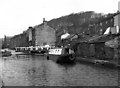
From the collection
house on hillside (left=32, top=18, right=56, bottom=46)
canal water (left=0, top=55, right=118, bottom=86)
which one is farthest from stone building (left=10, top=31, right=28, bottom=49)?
canal water (left=0, top=55, right=118, bottom=86)

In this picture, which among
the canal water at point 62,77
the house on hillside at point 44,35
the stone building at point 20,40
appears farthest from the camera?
the stone building at point 20,40

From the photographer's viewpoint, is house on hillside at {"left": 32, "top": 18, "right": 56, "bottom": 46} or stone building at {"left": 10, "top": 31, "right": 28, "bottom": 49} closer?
house on hillside at {"left": 32, "top": 18, "right": 56, "bottom": 46}

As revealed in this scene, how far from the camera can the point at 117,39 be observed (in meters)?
39.1

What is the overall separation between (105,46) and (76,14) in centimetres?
12494

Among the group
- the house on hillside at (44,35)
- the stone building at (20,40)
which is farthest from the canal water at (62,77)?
the stone building at (20,40)

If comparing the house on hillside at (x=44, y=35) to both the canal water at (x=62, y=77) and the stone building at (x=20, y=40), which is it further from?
the canal water at (x=62, y=77)

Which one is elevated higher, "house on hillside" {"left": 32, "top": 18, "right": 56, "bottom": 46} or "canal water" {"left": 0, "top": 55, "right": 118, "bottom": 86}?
"house on hillside" {"left": 32, "top": 18, "right": 56, "bottom": 46}

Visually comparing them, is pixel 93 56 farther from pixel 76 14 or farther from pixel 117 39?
pixel 76 14

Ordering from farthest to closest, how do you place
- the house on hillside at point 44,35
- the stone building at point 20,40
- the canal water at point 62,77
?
the stone building at point 20,40 < the house on hillside at point 44,35 < the canal water at point 62,77

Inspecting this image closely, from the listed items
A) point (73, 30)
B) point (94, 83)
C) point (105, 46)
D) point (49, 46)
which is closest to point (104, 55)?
point (105, 46)

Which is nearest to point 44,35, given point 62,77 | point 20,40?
point 20,40

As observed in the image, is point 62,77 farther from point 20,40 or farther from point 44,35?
point 20,40

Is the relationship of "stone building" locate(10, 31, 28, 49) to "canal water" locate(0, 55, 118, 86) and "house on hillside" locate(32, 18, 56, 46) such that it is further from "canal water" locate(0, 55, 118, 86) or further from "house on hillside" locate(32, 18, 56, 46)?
"canal water" locate(0, 55, 118, 86)

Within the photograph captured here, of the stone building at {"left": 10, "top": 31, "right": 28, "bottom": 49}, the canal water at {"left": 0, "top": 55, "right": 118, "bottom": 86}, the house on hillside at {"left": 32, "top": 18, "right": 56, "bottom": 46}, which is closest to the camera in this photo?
the canal water at {"left": 0, "top": 55, "right": 118, "bottom": 86}
